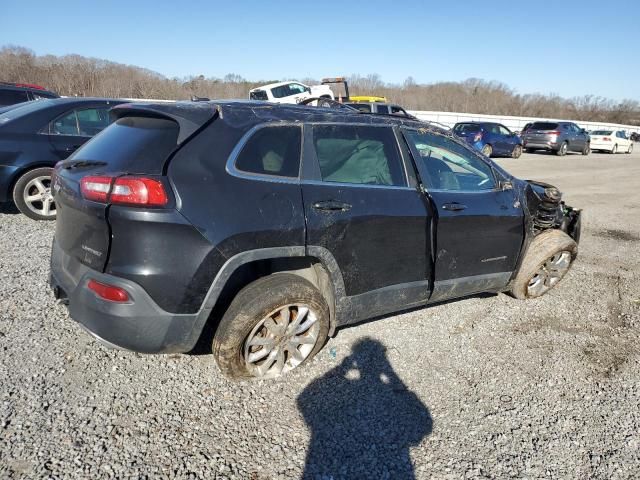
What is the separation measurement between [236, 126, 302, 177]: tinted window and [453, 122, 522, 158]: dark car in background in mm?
17077

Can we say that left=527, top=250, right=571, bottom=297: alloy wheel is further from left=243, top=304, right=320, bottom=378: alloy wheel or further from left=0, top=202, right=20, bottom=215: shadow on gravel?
left=0, top=202, right=20, bottom=215: shadow on gravel

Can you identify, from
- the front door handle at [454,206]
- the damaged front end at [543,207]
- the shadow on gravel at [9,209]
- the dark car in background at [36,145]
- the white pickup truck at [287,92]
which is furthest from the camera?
the white pickup truck at [287,92]

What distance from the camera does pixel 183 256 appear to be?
86.5 inches

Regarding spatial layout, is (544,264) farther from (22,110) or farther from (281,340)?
(22,110)

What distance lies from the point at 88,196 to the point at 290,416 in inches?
65.5

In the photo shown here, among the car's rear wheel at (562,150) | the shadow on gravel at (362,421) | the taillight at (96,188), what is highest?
the taillight at (96,188)

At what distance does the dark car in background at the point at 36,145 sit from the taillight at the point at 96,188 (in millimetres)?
3700

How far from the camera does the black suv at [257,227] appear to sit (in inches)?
86.6

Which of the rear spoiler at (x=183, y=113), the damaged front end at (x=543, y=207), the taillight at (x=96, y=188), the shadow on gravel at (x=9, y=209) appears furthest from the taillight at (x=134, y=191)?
the shadow on gravel at (x=9, y=209)

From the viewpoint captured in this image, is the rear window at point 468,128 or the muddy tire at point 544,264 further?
the rear window at point 468,128

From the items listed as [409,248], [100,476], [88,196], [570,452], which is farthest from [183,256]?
[570,452]

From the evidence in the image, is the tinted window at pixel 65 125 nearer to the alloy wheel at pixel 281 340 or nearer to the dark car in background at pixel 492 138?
the alloy wheel at pixel 281 340

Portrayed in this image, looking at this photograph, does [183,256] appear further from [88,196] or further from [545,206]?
[545,206]

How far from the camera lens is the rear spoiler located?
2.36 meters
